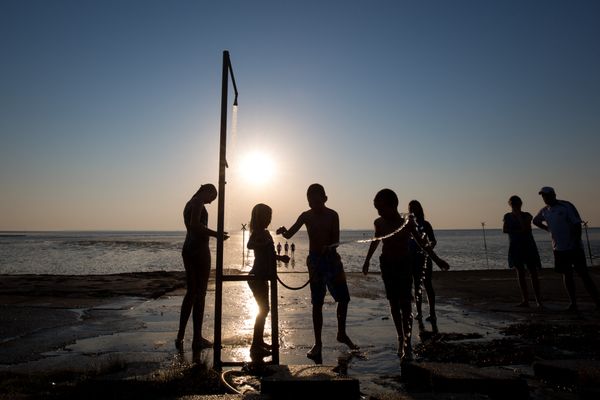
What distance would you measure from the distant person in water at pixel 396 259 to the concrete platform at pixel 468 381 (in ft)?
3.73

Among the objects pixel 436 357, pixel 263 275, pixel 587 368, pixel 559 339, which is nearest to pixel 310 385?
pixel 263 275

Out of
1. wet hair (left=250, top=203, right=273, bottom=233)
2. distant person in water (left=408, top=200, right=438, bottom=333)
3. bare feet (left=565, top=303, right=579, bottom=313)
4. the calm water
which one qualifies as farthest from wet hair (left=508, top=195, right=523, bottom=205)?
the calm water

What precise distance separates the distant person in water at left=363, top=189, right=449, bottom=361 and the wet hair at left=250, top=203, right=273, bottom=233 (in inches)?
52.5

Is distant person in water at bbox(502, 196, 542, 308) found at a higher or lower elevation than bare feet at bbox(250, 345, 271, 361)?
higher

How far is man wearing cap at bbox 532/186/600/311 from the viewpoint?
23.2ft

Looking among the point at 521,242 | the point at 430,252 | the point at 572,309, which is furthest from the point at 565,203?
the point at 430,252

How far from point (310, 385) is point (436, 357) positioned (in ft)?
6.11

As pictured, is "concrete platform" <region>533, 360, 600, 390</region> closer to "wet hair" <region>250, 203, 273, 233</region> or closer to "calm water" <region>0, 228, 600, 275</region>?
"wet hair" <region>250, 203, 273, 233</region>

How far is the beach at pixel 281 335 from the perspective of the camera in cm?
390

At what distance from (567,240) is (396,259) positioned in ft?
14.6

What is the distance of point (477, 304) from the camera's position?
28.4 ft

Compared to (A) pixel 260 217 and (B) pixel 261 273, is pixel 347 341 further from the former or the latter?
(A) pixel 260 217

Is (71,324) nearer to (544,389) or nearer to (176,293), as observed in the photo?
(176,293)

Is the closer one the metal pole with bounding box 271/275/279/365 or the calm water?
the metal pole with bounding box 271/275/279/365
